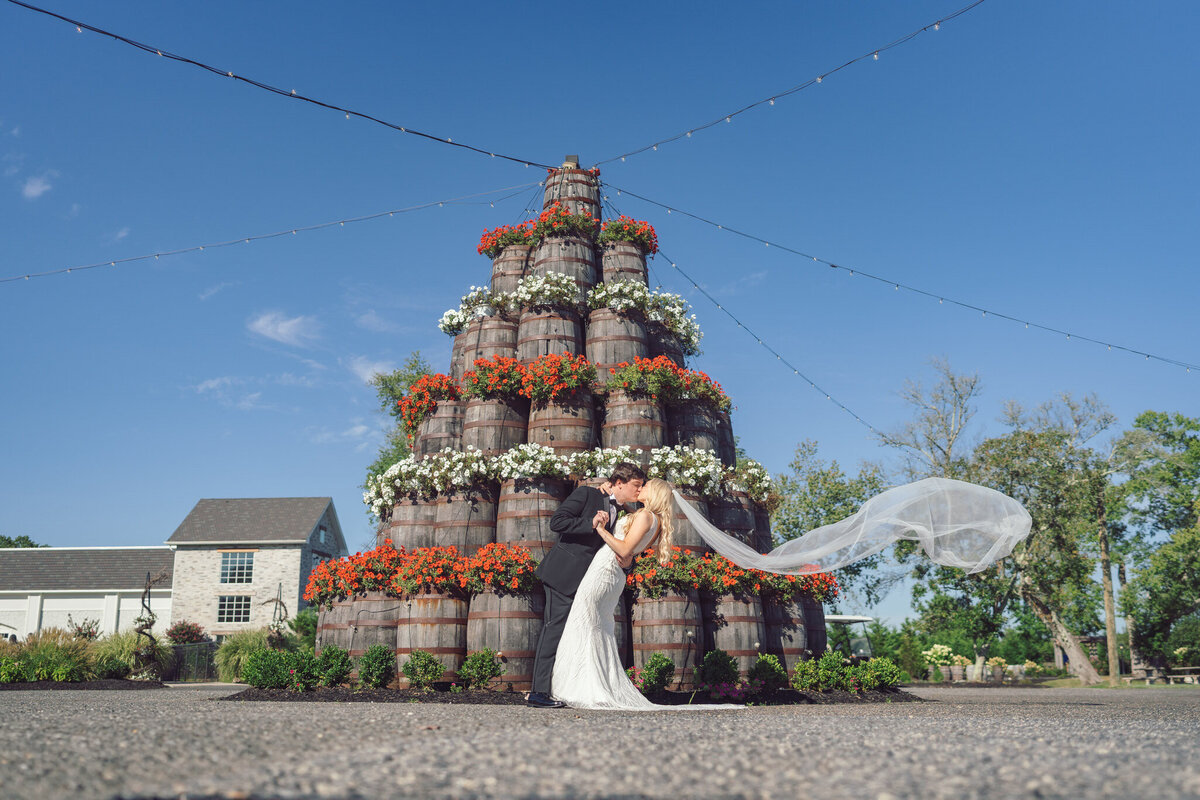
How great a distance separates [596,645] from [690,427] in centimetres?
577

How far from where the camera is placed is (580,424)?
12297 mm

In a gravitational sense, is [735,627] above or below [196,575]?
below

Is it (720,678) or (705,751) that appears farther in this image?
(720,678)

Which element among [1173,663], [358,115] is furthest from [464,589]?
[1173,663]

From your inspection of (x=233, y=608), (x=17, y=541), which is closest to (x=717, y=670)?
(x=233, y=608)

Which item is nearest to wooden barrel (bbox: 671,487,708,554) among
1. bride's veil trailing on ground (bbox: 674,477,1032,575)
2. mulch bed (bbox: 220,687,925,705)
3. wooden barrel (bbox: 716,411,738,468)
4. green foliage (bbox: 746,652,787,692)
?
green foliage (bbox: 746,652,787,692)

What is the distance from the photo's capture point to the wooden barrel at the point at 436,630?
420 inches

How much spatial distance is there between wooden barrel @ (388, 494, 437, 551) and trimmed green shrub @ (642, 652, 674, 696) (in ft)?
12.8

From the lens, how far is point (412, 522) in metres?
12.4

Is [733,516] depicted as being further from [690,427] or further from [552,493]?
[552,493]

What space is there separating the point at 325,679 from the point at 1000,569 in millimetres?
22888

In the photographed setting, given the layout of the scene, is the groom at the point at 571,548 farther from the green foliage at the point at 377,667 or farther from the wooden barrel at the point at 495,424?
the wooden barrel at the point at 495,424

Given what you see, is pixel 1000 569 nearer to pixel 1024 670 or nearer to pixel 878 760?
pixel 1024 670

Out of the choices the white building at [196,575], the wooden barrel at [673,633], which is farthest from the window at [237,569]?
the wooden barrel at [673,633]
